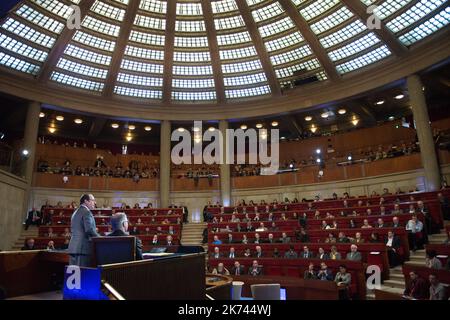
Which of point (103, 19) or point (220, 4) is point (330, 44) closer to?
point (220, 4)

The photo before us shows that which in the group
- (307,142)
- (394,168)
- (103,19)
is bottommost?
(394,168)

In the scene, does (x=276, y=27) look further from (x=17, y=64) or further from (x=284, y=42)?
(x=17, y=64)

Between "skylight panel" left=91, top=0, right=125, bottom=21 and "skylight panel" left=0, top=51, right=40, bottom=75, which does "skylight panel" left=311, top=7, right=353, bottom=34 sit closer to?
"skylight panel" left=91, top=0, right=125, bottom=21

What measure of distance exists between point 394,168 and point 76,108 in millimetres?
20128

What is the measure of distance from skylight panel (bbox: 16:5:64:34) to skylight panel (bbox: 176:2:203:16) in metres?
7.06

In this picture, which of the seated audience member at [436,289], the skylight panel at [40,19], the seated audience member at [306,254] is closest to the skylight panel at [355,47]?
the seated audience member at [306,254]

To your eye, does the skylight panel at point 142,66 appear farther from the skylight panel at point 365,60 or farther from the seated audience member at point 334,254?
the seated audience member at point 334,254

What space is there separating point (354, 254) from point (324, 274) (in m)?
1.42

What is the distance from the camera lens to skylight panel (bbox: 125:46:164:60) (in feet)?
70.7

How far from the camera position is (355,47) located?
64.3ft

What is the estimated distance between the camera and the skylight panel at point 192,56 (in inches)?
882

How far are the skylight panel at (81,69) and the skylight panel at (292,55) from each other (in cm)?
1146

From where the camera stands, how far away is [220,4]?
2031cm
